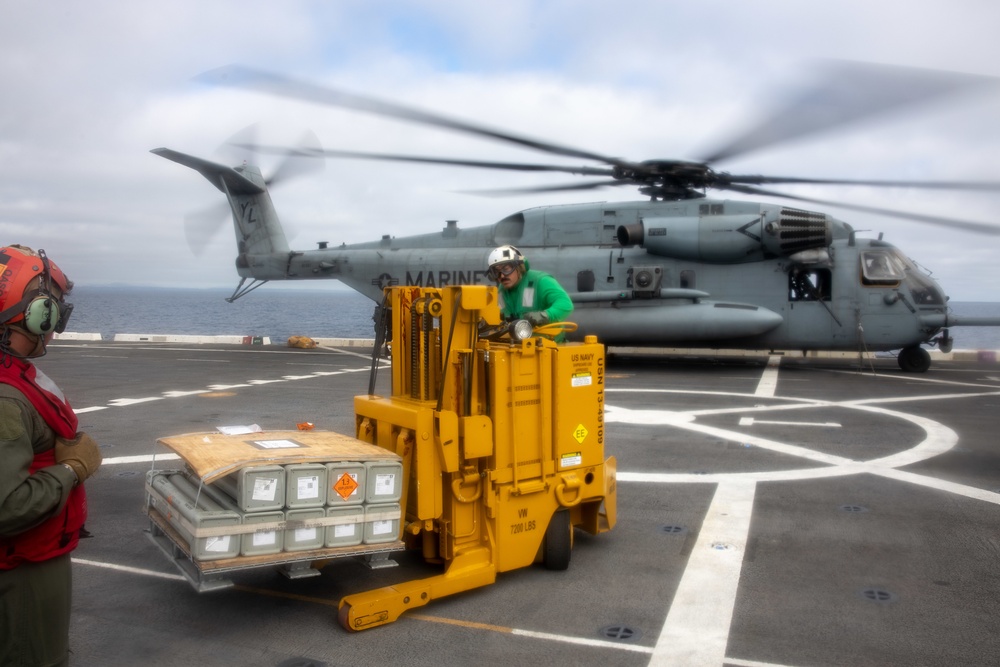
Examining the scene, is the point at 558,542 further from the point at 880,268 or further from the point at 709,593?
the point at 880,268

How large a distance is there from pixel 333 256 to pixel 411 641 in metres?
19.3

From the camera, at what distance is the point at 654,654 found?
4.53m

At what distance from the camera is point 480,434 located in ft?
17.3

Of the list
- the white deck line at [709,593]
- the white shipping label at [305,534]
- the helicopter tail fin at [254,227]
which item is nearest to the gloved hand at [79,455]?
the white shipping label at [305,534]

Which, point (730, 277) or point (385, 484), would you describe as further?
point (730, 277)

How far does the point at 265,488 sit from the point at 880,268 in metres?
17.2

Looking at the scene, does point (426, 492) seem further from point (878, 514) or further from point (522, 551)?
point (878, 514)

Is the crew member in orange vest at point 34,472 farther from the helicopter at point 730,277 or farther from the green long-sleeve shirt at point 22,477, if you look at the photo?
the helicopter at point 730,277

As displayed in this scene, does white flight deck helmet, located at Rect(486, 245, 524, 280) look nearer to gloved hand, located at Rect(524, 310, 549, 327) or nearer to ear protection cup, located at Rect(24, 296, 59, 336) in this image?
gloved hand, located at Rect(524, 310, 549, 327)

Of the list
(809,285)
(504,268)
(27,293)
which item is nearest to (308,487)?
(27,293)

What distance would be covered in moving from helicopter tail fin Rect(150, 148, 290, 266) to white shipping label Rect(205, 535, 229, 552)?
20.6 m

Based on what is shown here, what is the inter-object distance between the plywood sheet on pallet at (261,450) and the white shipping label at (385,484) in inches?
5.1

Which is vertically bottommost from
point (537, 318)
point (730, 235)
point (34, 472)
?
point (34, 472)

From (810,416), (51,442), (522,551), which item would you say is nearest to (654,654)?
(522,551)
